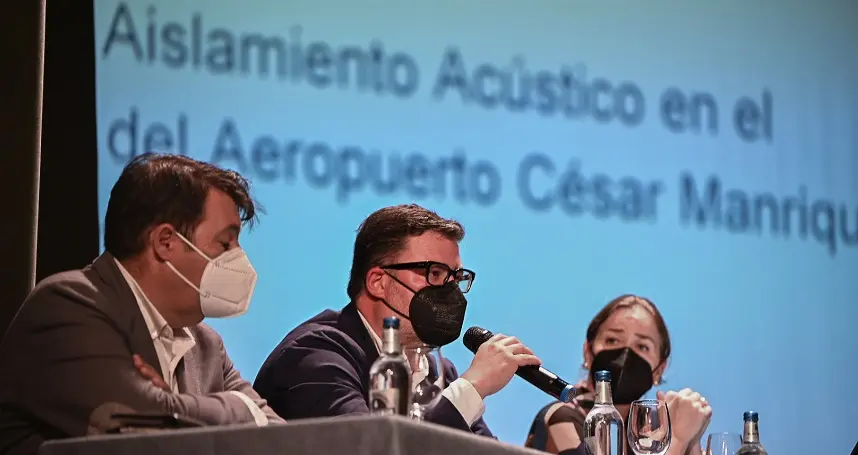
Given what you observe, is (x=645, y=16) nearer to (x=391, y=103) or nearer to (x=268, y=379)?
(x=391, y=103)

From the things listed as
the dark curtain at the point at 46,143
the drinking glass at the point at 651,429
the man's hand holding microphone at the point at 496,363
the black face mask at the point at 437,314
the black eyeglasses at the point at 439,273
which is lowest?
the drinking glass at the point at 651,429

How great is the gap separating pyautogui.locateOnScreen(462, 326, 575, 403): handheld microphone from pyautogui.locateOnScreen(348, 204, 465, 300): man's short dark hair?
1.16 feet

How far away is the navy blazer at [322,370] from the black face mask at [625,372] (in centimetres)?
111

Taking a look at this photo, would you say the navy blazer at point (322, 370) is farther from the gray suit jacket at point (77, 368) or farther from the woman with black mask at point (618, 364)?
the woman with black mask at point (618, 364)

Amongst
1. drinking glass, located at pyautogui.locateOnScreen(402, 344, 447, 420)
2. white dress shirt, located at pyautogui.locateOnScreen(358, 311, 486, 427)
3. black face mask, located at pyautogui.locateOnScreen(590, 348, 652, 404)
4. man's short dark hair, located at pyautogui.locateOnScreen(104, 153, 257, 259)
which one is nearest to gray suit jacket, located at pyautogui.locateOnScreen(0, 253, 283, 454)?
man's short dark hair, located at pyautogui.locateOnScreen(104, 153, 257, 259)

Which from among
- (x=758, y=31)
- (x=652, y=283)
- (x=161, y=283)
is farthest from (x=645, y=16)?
(x=161, y=283)

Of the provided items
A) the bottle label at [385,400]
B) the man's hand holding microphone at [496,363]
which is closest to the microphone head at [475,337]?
the man's hand holding microphone at [496,363]

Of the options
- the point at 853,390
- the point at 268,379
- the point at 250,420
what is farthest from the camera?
the point at 853,390

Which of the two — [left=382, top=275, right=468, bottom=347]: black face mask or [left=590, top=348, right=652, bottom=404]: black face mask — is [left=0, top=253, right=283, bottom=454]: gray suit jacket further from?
A: [left=590, top=348, right=652, bottom=404]: black face mask

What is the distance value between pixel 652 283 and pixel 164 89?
80.2 inches

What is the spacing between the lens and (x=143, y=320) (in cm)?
277

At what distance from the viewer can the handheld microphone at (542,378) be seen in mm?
3137

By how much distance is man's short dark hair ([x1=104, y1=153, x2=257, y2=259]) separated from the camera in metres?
2.90

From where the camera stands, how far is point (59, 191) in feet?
12.7
